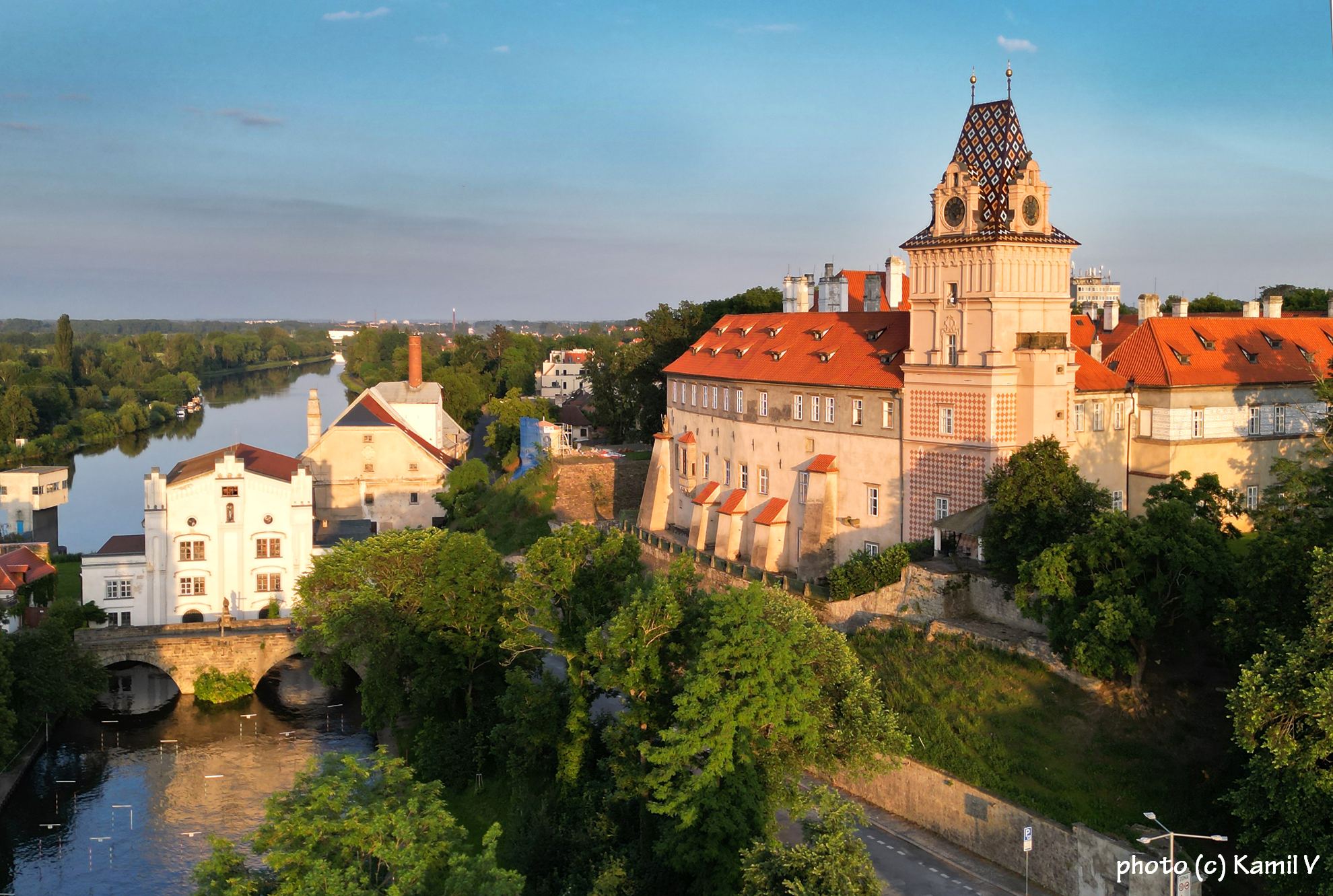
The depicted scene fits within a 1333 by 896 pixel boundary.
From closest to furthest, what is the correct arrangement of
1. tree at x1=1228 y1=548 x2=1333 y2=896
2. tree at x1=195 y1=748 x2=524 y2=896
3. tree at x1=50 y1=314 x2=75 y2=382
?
tree at x1=195 y1=748 x2=524 y2=896 → tree at x1=1228 y1=548 x2=1333 y2=896 → tree at x1=50 y1=314 x2=75 y2=382

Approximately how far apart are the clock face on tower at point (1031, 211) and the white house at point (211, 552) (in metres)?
26.2

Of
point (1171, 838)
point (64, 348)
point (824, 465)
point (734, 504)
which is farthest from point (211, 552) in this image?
point (64, 348)

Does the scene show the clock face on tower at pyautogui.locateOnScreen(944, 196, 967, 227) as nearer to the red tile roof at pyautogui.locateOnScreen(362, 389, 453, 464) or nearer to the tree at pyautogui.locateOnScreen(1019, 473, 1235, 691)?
the tree at pyautogui.locateOnScreen(1019, 473, 1235, 691)

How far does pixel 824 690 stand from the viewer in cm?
2519

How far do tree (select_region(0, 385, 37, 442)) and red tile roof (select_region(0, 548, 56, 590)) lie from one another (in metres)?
54.2

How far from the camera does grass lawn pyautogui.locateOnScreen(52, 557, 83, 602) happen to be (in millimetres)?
45562

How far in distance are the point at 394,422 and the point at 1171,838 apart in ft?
157

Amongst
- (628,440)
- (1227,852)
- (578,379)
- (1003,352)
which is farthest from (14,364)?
(1227,852)

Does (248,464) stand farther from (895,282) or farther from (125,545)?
(895,282)

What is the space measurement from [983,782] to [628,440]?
42537 millimetres

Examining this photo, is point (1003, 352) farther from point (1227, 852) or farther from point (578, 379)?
point (578, 379)

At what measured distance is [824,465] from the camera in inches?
1511

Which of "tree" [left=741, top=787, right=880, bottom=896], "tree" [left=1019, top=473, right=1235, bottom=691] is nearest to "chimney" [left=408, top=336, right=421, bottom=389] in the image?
"tree" [left=1019, top=473, right=1235, bottom=691]

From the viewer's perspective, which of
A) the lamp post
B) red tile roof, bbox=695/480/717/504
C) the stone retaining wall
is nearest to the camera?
the lamp post
